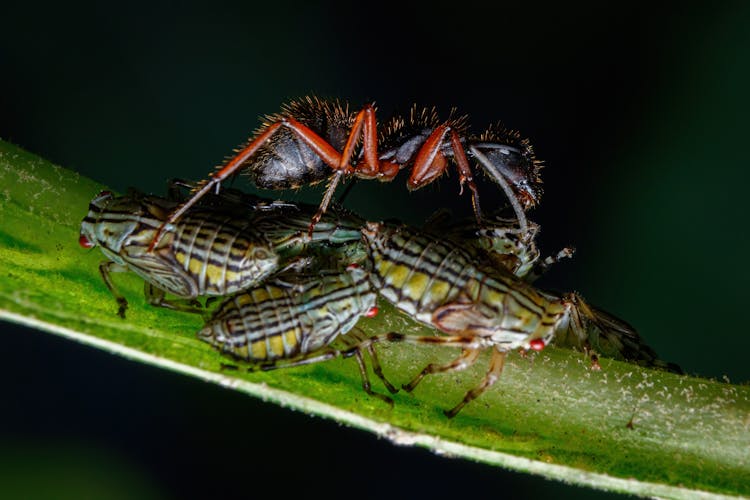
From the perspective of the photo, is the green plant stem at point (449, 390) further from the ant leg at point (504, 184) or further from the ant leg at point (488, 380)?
the ant leg at point (504, 184)

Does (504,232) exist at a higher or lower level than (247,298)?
higher

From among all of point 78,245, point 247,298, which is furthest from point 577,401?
point 78,245

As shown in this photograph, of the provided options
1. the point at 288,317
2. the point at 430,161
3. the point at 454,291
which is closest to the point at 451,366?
the point at 454,291

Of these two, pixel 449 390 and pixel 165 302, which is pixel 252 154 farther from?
pixel 449 390

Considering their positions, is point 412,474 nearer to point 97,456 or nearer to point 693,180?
point 97,456

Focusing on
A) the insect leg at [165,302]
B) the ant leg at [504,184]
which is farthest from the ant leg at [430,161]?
the insect leg at [165,302]

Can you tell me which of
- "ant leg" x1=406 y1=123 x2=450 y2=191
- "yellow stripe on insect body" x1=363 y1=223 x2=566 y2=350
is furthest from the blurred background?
"yellow stripe on insect body" x1=363 y1=223 x2=566 y2=350
